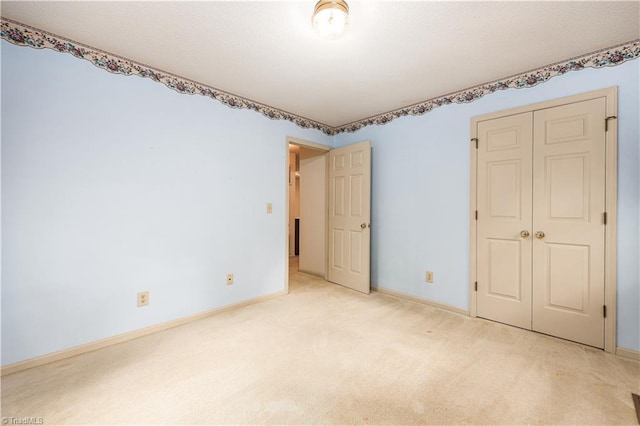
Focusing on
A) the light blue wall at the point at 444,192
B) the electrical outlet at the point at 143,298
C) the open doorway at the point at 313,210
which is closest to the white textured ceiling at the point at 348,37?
the light blue wall at the point at 444,192

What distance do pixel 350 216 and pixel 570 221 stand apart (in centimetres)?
216

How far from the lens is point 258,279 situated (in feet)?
10.4

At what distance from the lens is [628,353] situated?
1984 millimetres

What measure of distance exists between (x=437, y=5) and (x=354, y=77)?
3.19 ft

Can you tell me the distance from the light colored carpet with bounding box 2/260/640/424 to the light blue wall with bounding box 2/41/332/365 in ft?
1.13

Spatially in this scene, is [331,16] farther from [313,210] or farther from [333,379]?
[313,210]

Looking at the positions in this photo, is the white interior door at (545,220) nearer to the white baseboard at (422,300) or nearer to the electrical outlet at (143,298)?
the white baseboard at (422,300)

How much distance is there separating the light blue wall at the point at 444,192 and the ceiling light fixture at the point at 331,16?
72.2 inches

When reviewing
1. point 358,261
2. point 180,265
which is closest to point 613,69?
point 358,261

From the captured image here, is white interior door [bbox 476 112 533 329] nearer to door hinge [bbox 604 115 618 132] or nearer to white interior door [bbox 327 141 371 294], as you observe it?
door hinge [bbox 604 115 618 132]

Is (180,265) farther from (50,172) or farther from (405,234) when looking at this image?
(405,234)

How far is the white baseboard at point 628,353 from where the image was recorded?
6.42ft

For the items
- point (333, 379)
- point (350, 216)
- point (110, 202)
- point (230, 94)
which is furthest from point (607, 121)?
point (110, 202)

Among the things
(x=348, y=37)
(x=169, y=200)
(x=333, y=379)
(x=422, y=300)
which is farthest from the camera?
(x=422, y=300)
